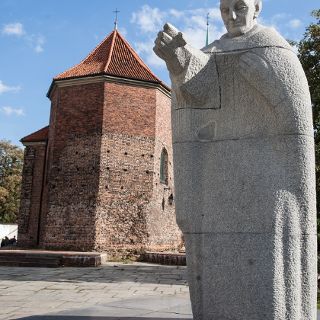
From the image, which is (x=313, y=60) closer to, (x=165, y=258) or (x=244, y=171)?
(x=165, y=258)

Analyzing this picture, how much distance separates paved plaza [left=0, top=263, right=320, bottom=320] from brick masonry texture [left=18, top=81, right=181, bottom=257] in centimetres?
406

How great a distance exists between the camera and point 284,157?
274 centimetres

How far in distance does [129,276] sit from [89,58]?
13912mm

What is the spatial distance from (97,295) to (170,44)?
6957 mm

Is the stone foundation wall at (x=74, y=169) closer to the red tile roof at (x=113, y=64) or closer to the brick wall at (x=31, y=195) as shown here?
the red tile roof at (x=113, y=64)

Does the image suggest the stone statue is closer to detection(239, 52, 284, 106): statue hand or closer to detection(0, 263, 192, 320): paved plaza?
detection(239, 52, 284, 106): statue hand

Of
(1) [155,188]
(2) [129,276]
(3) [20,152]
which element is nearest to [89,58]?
(1) [155,188]

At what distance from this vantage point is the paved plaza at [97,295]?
16.0ft

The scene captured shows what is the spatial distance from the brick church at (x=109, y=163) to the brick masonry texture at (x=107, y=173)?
0.05 meters

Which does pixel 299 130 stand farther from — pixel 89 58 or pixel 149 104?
pixel 89 58

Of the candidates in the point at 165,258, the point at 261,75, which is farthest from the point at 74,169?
the point at 261,75

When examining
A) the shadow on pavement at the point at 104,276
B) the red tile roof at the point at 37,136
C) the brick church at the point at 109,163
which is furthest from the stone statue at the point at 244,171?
the red tile roof at the point at 37,136

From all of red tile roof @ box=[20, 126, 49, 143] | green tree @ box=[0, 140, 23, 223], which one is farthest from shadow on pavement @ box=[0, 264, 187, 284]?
green tree @ box=[0, 140, 23, 223]

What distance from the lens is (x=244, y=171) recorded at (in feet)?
9.29
